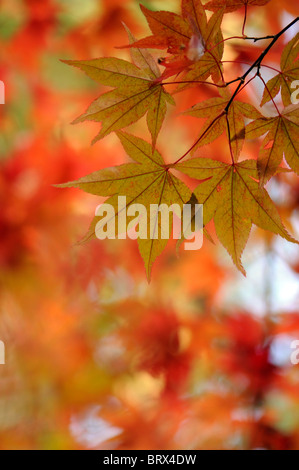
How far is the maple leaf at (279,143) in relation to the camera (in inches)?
17.7

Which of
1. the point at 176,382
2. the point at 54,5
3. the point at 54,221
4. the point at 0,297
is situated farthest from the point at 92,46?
the point at 176,382

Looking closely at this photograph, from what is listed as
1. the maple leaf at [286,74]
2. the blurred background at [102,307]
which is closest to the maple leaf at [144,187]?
the maple leaf at [286,74]

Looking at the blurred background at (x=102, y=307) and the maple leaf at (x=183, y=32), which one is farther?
the blurred background at (x=102, y=307)

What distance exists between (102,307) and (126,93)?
1538mm

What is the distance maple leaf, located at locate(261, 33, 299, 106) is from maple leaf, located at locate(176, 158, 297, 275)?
8cm

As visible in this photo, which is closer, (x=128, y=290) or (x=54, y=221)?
(x=54, y=221)

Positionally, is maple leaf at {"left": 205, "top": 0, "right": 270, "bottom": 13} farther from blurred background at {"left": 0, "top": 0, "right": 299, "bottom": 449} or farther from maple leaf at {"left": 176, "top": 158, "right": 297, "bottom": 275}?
blurred background at {"left": 0, "top": 0, "right": 299, "bottom": 449}

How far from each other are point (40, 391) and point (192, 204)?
2.09m

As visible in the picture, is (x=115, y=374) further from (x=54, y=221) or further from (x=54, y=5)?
(x=54, y=5)

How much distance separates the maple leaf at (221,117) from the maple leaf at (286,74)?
0.02 metres

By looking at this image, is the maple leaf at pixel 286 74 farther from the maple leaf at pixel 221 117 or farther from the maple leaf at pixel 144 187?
the maple leaf at pixel 144 187

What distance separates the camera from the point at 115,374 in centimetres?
211

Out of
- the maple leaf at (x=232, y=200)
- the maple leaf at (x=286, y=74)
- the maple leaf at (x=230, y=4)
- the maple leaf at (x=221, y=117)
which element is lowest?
the maple leaf at (x=232, y=200)

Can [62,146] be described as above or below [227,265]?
above
